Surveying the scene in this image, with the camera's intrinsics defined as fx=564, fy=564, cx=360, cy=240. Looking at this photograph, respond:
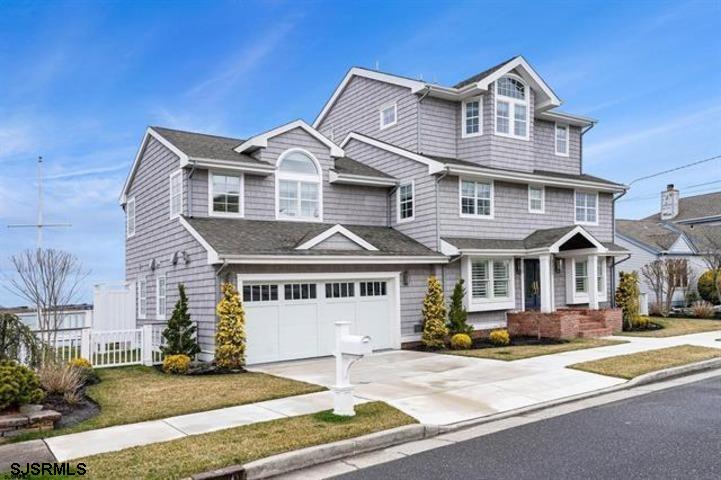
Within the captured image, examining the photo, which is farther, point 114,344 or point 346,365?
point 114,344

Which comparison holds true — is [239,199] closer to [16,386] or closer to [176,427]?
[16,386]

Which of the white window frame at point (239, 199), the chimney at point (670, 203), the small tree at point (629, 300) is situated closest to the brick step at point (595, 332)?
the small tree at point (629, 300)

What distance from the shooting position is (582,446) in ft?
22.4

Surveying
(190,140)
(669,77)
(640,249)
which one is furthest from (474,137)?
(640,249)

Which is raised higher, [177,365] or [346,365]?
[346,365]

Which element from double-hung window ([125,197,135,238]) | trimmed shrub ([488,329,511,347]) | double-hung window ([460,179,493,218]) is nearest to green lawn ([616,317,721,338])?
trimmed shrub ([488,329,511,347])

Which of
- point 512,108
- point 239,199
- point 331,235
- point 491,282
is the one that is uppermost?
point 512,108

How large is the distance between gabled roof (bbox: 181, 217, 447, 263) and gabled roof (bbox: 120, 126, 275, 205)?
1.55 m

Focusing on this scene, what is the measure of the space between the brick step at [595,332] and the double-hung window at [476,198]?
15.7ft

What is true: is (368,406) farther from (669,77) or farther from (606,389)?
(669,77)

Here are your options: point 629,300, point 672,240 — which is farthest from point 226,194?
point 672,240

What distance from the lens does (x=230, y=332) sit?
43.0ft

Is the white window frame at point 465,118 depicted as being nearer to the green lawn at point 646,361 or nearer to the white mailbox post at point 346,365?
the green lawn at point 646,361

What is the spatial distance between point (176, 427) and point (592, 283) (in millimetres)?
16505
